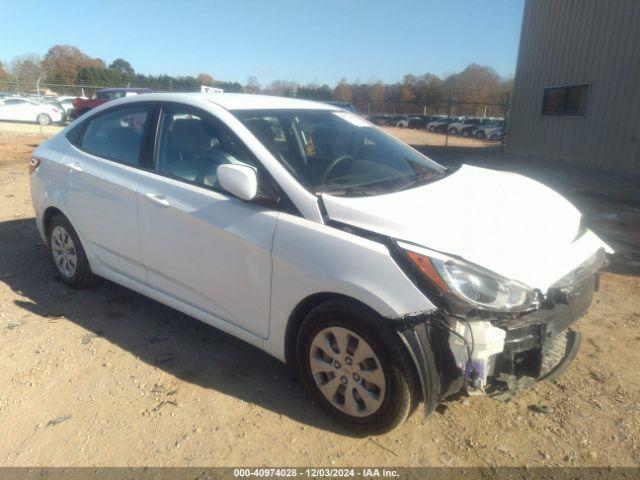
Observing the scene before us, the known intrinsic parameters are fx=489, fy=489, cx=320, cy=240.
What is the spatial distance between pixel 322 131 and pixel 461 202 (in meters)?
1.18

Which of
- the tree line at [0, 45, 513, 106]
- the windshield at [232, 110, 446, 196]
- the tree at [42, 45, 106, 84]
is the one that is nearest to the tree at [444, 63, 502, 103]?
the tree line at [0, 45, 513, 106]

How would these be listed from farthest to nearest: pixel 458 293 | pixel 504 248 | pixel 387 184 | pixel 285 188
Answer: pixel 387 184 → pixel 285 188 → pixel 504 248 → pixel 458 293

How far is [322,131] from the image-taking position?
11.3 feet

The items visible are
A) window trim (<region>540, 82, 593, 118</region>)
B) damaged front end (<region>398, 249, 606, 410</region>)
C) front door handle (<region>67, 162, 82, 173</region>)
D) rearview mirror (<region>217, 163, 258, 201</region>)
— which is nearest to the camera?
damaged front end (<region>398, 249, 606, 410</region>)

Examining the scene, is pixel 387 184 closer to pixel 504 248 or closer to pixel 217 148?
pixel 504 248

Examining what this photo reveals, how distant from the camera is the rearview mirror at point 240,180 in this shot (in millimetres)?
2668

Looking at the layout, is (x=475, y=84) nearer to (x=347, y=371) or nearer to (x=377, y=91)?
(x=377, y=91)

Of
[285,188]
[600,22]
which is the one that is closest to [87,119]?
[285,188]

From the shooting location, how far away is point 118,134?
378 cm

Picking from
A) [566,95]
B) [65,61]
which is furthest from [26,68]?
[566,95]

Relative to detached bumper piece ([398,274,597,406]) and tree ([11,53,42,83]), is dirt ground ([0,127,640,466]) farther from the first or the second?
tree ([11,53,42,83])

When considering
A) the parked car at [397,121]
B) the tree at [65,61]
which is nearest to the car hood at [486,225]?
the parked car at [397,121]

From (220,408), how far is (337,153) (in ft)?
5.70

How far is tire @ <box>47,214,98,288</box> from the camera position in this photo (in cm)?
409
